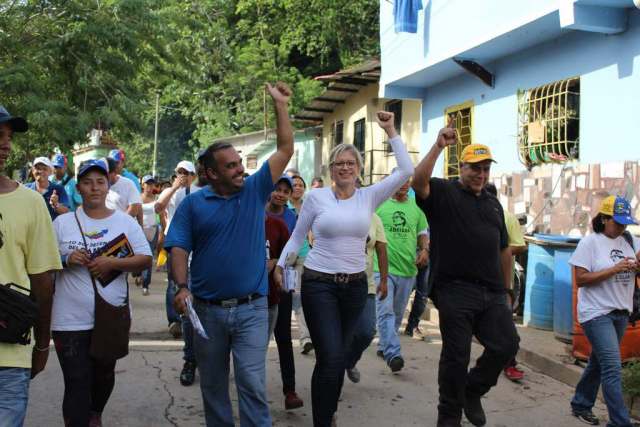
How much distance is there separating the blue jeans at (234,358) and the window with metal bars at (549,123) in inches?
247

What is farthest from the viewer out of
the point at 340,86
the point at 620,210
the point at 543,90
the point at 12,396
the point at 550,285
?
the point at 340,86

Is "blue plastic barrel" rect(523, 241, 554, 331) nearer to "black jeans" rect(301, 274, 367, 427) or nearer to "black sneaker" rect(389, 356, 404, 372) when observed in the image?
"black sneaker" rect(389, 356, 404, 372)

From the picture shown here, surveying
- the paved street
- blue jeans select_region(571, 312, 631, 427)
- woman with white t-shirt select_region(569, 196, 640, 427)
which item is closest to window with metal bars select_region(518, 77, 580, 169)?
the paved street

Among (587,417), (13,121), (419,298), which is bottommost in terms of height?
(587,417)

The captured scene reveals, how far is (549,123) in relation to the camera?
30.3 ft

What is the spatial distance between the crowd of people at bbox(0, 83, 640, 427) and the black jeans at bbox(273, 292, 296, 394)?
0.01 meters

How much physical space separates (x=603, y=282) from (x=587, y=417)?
1067 millimetres

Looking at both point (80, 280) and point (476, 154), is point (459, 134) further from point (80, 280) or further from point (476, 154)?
point (80, 280)

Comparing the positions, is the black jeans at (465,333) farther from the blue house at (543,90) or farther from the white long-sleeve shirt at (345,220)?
the blue house at (543,90)

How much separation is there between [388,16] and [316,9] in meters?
12.5

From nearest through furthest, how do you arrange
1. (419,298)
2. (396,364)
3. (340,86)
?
(396,364)
(419,298)
(340,86)

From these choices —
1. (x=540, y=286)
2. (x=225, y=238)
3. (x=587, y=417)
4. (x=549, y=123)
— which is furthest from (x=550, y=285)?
(x=225, y=238)

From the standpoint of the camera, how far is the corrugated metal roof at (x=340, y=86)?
52.3 feet

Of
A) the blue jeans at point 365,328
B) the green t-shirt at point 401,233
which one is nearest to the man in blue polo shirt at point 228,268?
the blue jeans at point 365,328
